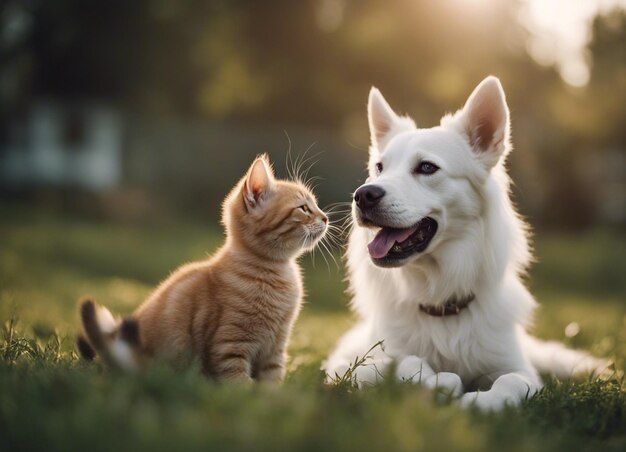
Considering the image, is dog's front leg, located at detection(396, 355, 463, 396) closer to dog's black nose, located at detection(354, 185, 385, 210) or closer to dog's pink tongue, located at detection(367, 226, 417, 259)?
dog's pink tongue, located at detection(367, 226, 417, 259)

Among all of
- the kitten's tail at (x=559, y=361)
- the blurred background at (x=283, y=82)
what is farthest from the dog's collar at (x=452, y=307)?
the blurred background at (x=283, y=82)

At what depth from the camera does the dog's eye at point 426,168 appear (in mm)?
4051

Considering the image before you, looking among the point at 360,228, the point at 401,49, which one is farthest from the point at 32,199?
the point at 360,228

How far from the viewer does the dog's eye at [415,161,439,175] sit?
13.3ft

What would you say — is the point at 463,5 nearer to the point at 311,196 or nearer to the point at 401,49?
the point at 401,49

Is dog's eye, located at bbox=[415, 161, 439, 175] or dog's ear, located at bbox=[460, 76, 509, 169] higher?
dog's ear, located at bbox=[460, 76, 509, 169]

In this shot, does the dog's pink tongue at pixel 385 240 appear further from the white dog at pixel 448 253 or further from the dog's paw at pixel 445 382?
the dog's paw at pixel 445 382

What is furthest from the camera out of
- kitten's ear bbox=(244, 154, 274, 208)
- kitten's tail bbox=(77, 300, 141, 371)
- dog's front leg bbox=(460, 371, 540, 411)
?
kitten's ear bbox=(244, 154, 274, 208)

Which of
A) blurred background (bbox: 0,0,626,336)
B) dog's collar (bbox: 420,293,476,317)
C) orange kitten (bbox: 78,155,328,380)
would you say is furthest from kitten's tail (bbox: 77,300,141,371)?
blurred background (bbox: 0,0,626,336)

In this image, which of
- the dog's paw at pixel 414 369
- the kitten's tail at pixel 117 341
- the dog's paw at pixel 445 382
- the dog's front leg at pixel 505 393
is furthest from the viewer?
the dog's paw at pixel 414 369

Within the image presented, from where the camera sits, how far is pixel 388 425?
2.25 meters

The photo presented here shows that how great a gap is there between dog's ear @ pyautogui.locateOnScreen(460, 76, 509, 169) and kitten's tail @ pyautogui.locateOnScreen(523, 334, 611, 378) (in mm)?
1562

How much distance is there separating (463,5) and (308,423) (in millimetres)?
23415

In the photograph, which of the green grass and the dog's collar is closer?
the green grass
